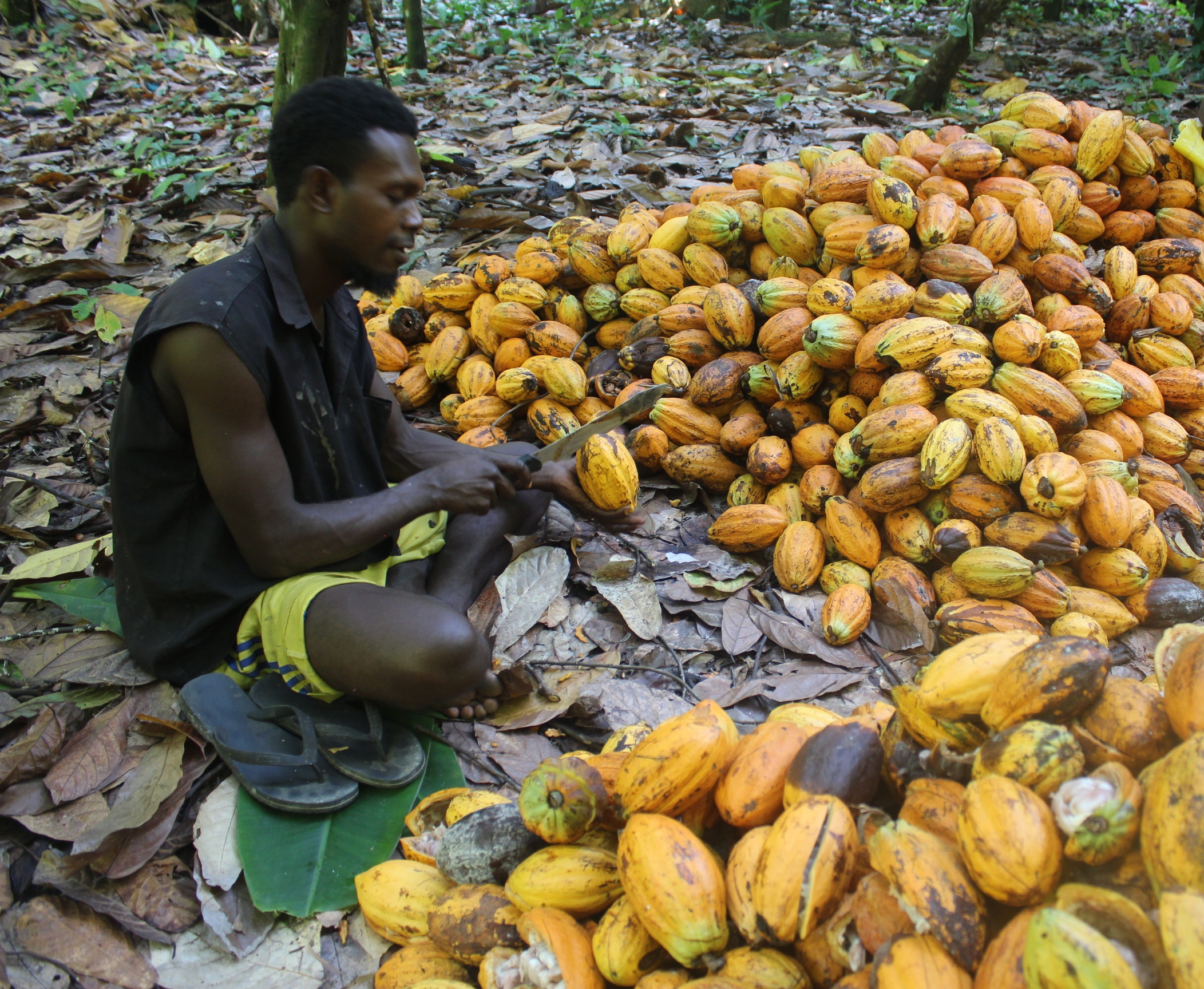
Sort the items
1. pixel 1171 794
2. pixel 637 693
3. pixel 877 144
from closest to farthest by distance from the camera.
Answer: pixel 1171 794
pixel 637 693
pixel 877 144

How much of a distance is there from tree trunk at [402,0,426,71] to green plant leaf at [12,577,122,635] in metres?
6.66

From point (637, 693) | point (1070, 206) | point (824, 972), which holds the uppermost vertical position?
point (1070, 206)

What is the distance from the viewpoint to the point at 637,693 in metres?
2.32

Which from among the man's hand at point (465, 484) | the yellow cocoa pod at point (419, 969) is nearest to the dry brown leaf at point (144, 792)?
the yellow cocoa pod at point (419, 969)

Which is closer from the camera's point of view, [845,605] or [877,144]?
[845,605]

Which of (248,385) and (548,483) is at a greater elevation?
(248,385)

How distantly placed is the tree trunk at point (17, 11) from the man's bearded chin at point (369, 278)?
9.31 m

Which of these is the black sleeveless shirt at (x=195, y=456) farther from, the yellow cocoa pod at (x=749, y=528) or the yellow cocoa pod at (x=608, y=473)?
the yellow cocoa pod at (x=749, y=528)

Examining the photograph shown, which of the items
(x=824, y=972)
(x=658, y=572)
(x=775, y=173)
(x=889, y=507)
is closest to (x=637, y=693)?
(x=658, y=572)

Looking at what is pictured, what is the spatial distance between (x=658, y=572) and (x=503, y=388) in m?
1.09

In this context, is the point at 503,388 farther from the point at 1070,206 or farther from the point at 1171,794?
the point at 1171,794

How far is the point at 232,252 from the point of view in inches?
184

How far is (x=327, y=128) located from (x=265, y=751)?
4.91ft

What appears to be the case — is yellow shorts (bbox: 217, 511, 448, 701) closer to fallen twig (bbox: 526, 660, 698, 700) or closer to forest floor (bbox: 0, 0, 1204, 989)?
forest floor (bbox: 0, 0, 1204, 989)
